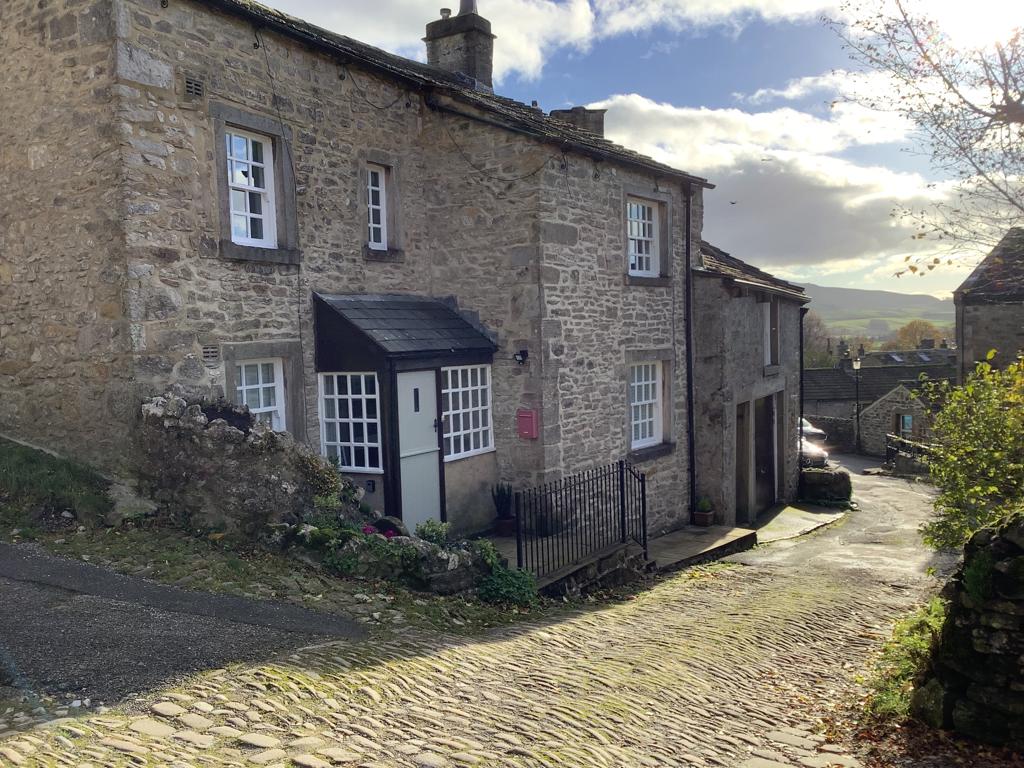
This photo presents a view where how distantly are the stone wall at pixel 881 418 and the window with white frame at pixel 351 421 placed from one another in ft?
105

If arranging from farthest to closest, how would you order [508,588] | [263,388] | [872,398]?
[872,398], [263,388], [508,588]

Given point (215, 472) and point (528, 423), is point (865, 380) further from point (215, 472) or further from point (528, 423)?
point (215, 472)

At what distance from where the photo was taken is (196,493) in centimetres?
852

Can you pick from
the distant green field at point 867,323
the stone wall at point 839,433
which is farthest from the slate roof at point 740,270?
the distant green field at point 867,323

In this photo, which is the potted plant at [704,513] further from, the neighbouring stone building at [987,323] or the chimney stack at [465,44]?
the neighbouring stone building at [987,323]

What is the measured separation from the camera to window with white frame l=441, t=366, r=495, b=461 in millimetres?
11773

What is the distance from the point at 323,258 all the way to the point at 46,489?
450 cm

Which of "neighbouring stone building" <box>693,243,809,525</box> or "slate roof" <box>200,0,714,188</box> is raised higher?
"slate roof" <box>200,0,714,188</box>

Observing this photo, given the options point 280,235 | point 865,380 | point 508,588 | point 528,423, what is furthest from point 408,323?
point 865,380

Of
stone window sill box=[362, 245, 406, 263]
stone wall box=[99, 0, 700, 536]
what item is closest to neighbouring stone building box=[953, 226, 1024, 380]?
stone wall box=[99, 0, 700, 536]

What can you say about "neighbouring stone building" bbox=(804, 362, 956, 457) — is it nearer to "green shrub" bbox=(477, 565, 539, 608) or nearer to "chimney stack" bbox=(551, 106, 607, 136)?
"chimney stack" bbox=(551, 106, 607, 136)

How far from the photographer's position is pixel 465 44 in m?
17.1

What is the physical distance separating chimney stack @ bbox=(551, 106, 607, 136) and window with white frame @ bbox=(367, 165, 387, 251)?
6611mm

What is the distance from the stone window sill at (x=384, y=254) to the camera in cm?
1170
